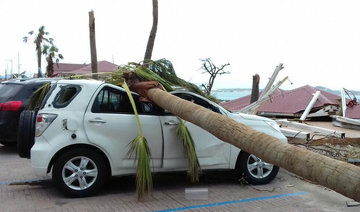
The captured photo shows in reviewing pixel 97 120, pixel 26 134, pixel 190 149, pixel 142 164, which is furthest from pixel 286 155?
pixel 26 134

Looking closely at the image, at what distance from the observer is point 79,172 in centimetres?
555

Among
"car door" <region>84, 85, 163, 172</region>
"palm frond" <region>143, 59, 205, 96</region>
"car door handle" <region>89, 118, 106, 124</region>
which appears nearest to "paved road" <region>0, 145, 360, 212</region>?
"car door" <region>84, 85, 163, 172</region>

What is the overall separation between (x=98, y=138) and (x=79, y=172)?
0.56 metres

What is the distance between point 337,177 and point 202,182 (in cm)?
402

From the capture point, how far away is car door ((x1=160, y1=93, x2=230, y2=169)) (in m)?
6.00

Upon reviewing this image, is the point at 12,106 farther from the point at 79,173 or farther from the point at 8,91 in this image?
the point at 79,173

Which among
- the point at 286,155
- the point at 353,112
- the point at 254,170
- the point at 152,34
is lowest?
the point at 254,170

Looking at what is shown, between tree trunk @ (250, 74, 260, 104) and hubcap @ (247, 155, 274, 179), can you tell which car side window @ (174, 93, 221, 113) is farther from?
tree trunk @ (250, 74, 260, 104)

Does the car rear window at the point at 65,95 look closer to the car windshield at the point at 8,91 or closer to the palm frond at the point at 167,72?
the palm frond at the point at 167,72

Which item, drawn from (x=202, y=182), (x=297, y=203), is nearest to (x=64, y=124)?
(x=202, y=182)

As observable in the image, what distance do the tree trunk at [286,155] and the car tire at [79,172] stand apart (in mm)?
1638

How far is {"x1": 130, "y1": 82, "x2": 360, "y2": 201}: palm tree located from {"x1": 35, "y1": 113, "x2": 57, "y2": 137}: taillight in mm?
2014

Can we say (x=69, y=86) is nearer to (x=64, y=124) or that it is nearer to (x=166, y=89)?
(x=64, y=124)

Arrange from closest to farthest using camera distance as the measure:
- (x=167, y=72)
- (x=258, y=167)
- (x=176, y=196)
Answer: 1. (x=176, y=196)
2. (x=258, y=167)
3. (x=167, y=72)
